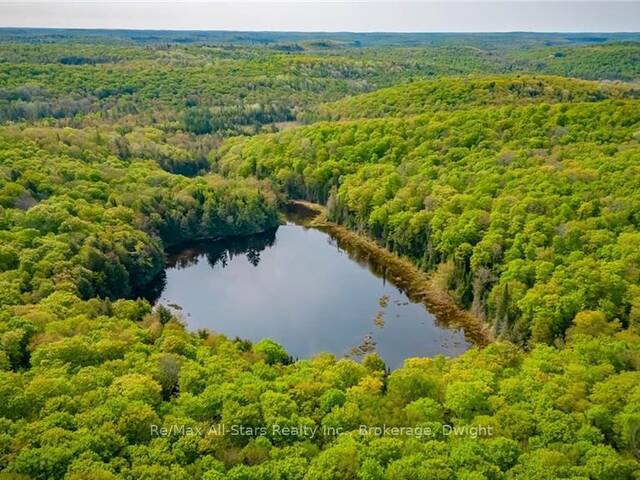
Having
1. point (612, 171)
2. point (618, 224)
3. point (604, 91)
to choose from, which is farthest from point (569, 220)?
point (604, 91)

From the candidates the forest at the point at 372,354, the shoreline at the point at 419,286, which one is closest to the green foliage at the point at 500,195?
the forest at the point at 372,354

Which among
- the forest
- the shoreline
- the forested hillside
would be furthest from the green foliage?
the forested hillside

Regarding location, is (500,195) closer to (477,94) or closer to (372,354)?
(372,354)

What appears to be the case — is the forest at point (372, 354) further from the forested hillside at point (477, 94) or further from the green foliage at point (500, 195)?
the forested hillside at point (477, 94)

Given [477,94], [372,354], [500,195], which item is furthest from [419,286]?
[477,94]

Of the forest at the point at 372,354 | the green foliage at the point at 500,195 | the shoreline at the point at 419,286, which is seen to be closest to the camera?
the forest at the point at 372,354

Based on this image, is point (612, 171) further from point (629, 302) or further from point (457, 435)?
point (457, 435)

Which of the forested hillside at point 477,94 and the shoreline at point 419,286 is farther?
the forested hillside at point 477,94

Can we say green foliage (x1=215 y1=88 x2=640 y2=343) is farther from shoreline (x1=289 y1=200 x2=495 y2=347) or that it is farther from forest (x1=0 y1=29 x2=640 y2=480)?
shoreline (x1=289 y1=200 x2=495 y2=347)
